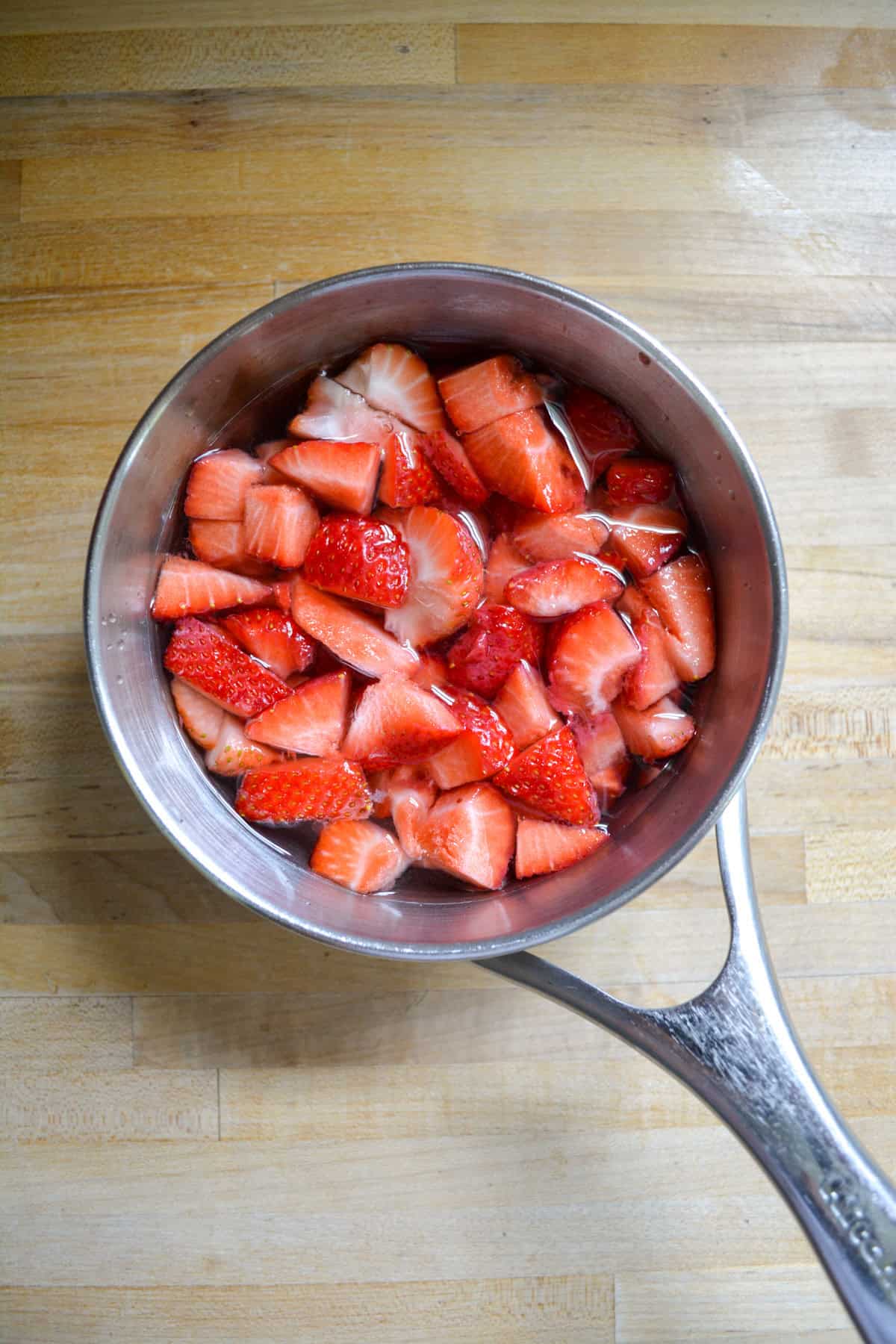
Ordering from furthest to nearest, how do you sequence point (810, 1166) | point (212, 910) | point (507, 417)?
point (212, 910), point (507, 417), point (810, 1166)

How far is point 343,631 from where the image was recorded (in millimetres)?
1002

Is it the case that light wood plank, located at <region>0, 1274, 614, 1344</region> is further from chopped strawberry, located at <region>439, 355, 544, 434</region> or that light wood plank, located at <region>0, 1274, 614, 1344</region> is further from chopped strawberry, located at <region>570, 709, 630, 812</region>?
chopped strawberry, located at <region>439, 355, 544, 434</region>

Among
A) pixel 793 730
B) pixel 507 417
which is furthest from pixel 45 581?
pixel 793 730

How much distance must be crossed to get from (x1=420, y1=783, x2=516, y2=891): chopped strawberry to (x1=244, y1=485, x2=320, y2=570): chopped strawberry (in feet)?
0.87

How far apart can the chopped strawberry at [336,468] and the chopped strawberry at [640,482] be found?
0.73 feet

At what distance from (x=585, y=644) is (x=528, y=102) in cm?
62

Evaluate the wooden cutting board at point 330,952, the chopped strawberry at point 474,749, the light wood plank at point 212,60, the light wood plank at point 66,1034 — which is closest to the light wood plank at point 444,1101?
the wooden cutting board at point 330,952

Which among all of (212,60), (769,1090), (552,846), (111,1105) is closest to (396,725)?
(552,846)

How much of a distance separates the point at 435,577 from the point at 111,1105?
2.16 feet

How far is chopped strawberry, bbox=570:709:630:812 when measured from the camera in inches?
39.8

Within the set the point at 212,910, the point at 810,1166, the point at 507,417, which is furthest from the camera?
the point at 212,910

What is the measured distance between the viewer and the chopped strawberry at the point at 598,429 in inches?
40.1

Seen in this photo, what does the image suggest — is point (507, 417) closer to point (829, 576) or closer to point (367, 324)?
point (367, 324)

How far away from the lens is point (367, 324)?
3.22 feet
